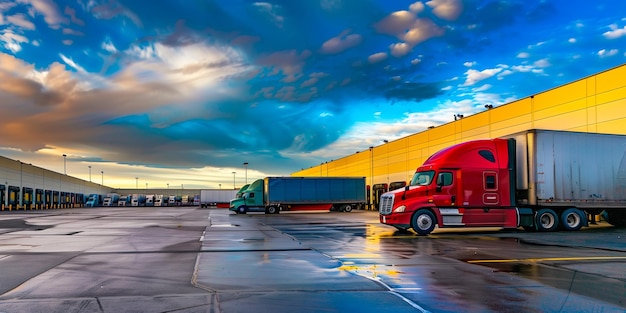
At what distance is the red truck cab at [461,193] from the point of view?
20.7 m

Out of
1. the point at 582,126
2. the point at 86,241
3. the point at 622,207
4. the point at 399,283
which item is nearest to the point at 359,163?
the point at 582,126

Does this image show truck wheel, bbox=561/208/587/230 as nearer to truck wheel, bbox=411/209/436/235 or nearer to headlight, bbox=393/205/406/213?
truck wheel, bbox=411/209/436/235

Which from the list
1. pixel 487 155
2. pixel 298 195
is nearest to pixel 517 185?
pixel 487 155

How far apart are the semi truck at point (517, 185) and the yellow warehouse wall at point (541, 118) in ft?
20.6

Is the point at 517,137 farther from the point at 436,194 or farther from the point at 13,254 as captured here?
the point at 13,254

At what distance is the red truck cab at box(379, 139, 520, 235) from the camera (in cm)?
2067

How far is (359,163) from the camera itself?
74438mm

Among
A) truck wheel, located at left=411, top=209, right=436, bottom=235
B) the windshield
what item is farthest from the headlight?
the windshield

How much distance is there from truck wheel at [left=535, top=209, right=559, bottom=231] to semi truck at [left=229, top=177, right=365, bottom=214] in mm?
34386

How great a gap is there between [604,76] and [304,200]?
3352 cm

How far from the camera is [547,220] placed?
72.7 ft

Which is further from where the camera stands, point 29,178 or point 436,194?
point 29,178

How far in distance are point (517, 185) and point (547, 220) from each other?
7.05 ft

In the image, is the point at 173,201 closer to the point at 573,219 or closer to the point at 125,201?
the point at 125,201
